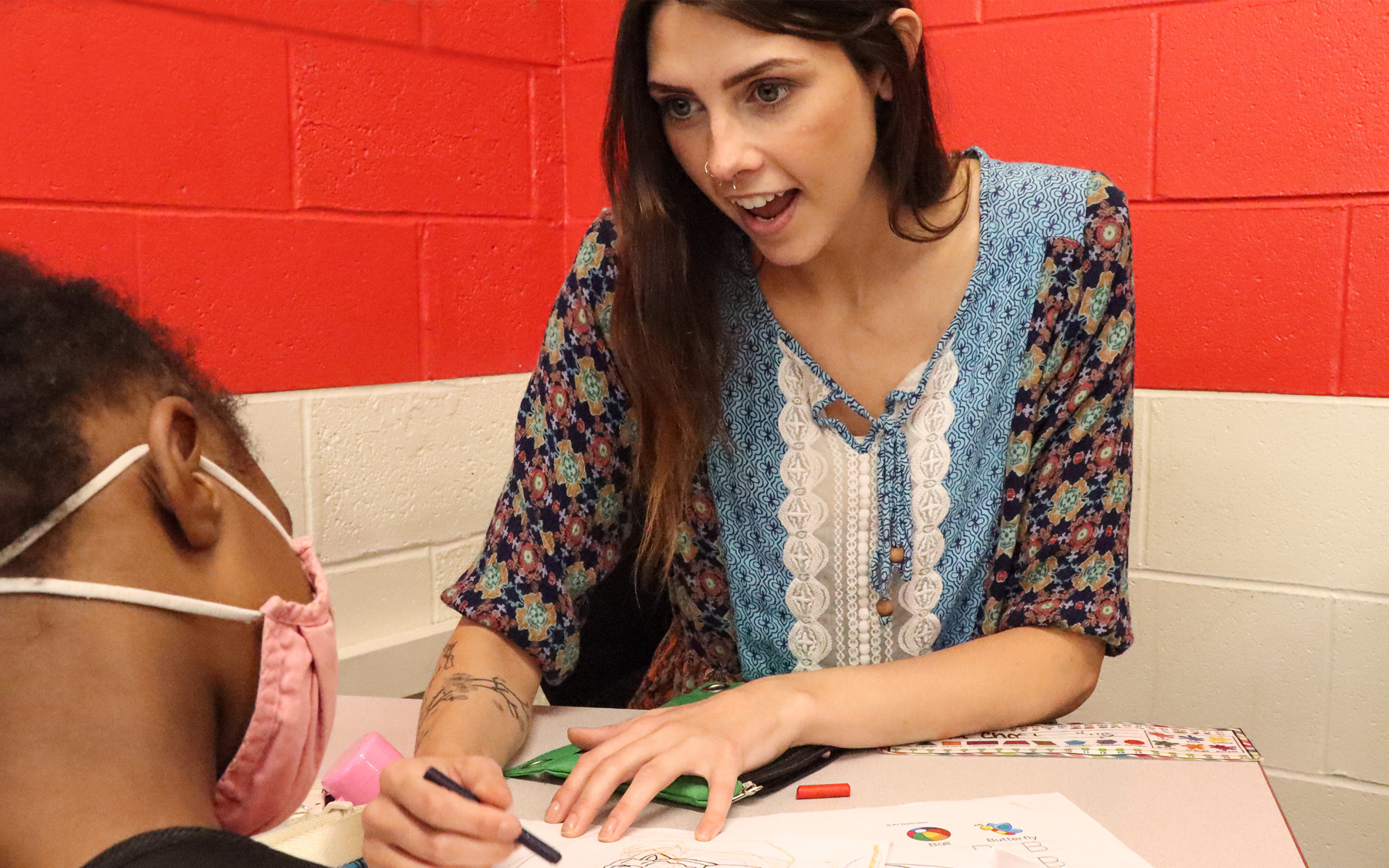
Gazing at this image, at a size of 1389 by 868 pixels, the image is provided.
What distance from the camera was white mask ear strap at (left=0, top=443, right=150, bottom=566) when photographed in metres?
0.51

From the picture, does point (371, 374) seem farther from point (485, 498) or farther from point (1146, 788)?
point (1146, 788)

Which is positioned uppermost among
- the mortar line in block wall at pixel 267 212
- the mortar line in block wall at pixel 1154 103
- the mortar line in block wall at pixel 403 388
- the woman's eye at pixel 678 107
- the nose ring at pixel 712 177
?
the mortar line in block wall at pixel 1154 103

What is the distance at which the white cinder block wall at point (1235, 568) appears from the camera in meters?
1.66

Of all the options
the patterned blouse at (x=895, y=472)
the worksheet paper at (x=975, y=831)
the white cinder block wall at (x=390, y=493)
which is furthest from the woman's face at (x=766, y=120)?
the white cinder block wall at (x=390, y=493)

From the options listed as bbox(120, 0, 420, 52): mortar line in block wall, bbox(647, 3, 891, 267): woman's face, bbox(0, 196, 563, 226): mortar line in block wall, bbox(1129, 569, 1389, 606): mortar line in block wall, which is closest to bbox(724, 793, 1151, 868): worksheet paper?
bbox(647, 3, 891, 267): woman's face

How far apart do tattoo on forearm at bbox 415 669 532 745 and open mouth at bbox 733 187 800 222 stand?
0.55m

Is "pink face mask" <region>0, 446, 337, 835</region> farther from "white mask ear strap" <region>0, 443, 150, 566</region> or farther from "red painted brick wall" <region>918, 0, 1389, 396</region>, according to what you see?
"red painted brick wall" <region>918, 0, 1389, 396</region>

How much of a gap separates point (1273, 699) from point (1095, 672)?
2.50 ft

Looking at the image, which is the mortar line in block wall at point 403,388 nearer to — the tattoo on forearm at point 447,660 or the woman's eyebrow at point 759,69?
the tattoo on forearm at point 447,660

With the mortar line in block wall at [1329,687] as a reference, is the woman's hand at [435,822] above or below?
above

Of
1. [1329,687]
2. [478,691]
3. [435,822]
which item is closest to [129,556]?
[435,822]

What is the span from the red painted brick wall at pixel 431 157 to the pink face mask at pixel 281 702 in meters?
1.02

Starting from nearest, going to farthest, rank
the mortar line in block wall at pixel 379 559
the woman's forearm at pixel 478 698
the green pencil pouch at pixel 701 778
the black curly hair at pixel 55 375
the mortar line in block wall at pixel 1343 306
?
the black curly hair at pixel 55 375 → the green pencil pouch at pixel 701 778 → the woman's forearm at pixel 478 698 → the mortar line in block wall at pixel 1343 306 → the mortar line in block wall at pixel 379 559

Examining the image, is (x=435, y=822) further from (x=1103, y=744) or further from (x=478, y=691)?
(x=1103, y=744)
